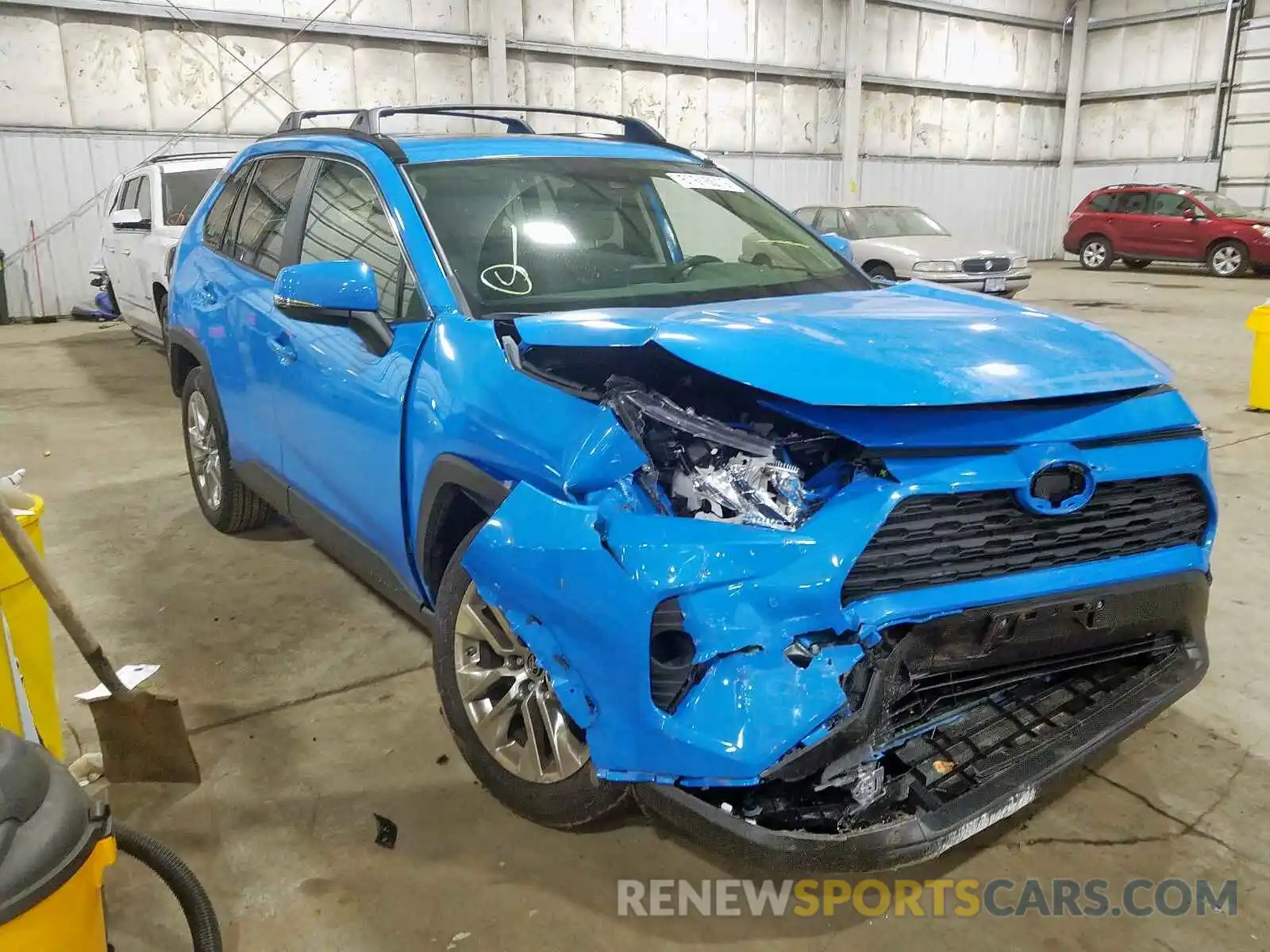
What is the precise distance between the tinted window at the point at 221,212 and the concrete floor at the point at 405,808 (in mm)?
1303

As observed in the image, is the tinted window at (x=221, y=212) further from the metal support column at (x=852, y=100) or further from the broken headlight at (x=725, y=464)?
the metal support column at (x=852, y=100)

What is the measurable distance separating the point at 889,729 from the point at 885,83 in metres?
18.5

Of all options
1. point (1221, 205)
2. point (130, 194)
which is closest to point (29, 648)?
point (130, 194)

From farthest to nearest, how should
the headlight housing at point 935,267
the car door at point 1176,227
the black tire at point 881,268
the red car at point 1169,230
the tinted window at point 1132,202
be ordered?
the tinted window at point 1132,202, the car door at point 1176,227, the red car at point 1169,230, the black tire at point 881,268, the headlight housing at point 935,267

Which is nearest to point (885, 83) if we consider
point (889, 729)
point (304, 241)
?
point (304, 241)

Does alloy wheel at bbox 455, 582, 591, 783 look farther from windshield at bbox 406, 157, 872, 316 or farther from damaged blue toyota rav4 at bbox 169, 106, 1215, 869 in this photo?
windshield at bbox 406, 157, 872, 316

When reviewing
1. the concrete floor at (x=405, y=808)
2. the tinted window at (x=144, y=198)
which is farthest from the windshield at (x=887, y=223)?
the concrete floor at (x=405, y=808)

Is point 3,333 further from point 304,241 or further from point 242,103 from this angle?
point 304,241

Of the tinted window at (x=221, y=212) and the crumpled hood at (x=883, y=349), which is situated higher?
the tinted window at (x=221, y=212)

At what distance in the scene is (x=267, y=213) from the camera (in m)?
3.55

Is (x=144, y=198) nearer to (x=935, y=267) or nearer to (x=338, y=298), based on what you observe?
(x=338, y=298)

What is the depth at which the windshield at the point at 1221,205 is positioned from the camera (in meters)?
15.9

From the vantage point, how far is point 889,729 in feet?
5.95

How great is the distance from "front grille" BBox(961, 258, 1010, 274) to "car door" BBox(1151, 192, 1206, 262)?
713 centimetres
